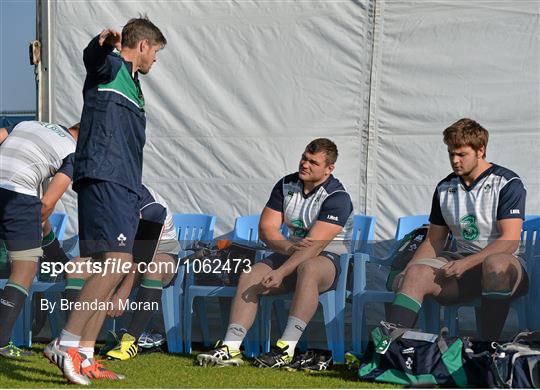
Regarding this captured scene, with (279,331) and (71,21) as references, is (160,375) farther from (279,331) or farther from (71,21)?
(71,21)

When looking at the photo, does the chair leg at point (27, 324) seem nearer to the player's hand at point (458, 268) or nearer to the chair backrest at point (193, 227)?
the chair backrest at point (193, 227)

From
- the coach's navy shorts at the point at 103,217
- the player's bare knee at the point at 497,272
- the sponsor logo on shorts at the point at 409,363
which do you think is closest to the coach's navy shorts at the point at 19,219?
the coach's navy shorts at the point at 103,217

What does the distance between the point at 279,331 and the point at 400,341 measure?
1.42 meters

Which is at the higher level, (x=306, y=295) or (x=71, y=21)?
(x=71, y=21)

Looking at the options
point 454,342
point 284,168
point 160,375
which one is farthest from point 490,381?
point 284,168

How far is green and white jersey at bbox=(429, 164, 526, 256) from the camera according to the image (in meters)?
5.19

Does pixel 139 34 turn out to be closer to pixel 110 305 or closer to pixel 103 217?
pixel 103 217

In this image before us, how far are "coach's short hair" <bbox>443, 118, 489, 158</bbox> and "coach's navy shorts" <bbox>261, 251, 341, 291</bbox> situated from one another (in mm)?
838

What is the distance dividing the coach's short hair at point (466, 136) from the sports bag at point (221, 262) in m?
1.24

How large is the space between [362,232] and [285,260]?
670 mm

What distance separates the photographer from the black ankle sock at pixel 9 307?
5.41m

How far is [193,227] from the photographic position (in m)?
6.52

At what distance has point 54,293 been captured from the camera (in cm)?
609

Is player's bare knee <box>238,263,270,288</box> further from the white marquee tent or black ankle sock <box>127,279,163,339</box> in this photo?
the white marquee tent
